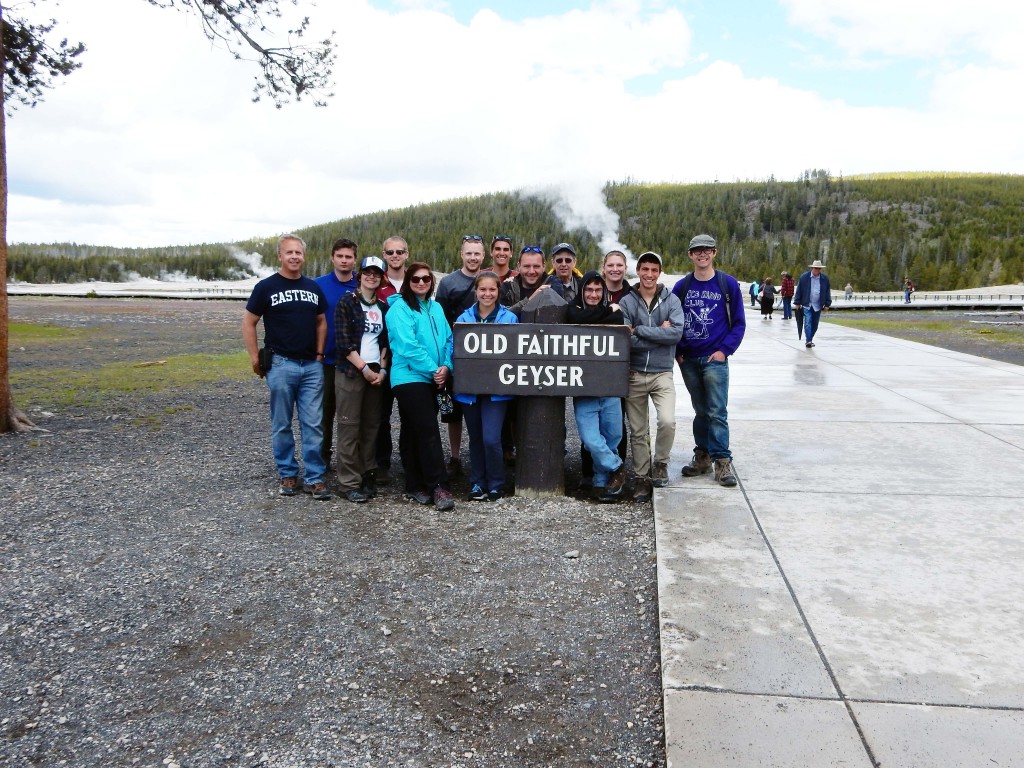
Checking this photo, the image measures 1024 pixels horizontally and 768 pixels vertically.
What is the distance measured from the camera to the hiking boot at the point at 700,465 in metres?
5.65

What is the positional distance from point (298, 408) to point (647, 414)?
7.99 ft

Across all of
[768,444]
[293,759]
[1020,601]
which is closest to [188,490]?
[293,759]

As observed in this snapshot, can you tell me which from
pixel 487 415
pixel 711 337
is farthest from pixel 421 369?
pixel 711 337

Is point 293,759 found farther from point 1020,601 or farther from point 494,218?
point 494,218

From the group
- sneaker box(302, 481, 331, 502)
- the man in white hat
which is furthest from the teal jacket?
the man in white hat

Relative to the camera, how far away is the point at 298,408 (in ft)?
17.7

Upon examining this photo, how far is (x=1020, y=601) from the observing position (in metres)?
3.40

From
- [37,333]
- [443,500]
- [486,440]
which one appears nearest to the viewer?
[443,500]

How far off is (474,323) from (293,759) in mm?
3188

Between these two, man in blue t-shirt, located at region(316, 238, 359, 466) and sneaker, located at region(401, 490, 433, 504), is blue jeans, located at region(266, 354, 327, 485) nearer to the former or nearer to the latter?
man in blue t-shirt, located at region(316, 238, 359, 466)

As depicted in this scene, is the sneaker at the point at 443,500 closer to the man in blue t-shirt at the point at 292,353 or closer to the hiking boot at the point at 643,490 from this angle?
the man in blue t-shirt at the point at 292,353

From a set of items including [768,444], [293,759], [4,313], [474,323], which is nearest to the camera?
[293,759]

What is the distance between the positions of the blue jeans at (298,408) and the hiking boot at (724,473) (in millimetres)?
2775

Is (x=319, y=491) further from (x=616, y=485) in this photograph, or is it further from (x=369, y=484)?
(x=616, y=485)
